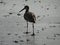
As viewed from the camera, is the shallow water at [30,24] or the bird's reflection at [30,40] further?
the shallow water at [30,24]

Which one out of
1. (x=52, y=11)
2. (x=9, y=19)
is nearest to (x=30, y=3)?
(x=52, y=11)

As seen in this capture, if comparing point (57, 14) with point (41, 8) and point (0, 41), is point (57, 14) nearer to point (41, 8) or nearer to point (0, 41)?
point (41, 8)

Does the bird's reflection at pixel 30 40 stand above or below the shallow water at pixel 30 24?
below

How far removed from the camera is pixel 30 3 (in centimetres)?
1631

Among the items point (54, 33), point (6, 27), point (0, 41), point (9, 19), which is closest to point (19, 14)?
point (9, 19)

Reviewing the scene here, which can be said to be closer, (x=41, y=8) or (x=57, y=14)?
(x=57, y=14)

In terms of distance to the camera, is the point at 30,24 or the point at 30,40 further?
the point at 30,24

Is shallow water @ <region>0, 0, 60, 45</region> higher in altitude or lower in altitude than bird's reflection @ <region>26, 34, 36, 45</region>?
higher

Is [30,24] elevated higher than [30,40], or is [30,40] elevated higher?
[30,24]

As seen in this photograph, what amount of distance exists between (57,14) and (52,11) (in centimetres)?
64

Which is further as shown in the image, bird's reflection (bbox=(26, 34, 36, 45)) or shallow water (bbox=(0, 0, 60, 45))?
shallow water (bbox=(0, 0, 60, 45))

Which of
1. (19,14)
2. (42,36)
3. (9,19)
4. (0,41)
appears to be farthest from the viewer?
(19,14)

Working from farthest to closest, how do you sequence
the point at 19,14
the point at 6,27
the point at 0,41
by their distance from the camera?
1. the point at 19,14
2. the point at 6,27
3. the point at 0,41

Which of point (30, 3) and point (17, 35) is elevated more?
point (30, 3)
